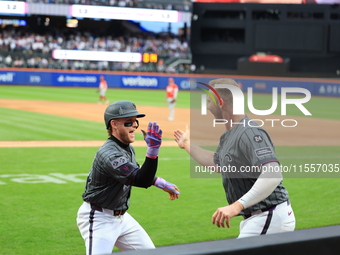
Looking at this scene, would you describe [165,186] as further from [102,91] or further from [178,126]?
[102,91]

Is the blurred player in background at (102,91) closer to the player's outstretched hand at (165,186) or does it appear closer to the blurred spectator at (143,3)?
the blurred spectator at (143,3)

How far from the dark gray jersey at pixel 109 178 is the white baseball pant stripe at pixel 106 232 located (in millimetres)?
111

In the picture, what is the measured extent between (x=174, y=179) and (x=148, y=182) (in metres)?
7.66

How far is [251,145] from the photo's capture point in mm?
4281

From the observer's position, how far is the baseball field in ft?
27.5

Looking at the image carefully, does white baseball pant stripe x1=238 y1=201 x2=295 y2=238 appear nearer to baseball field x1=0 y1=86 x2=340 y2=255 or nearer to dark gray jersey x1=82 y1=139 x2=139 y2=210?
dark gray jersey x1=82 y1=139 x2=139 y2=210

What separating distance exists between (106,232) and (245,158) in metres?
1.61

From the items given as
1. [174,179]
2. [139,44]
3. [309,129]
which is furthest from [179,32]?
[174,179]

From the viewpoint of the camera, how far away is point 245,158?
4398 millimetres

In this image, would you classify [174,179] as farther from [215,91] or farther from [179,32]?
[179,32]

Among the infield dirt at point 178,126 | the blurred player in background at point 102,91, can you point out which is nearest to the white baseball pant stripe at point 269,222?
the infield dirt at point 178,126

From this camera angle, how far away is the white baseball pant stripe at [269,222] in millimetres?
4516

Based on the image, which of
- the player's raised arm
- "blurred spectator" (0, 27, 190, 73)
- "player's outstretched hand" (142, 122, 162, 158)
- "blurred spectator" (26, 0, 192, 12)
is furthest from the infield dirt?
"blurred spectator" (26, 0, 192, 12)

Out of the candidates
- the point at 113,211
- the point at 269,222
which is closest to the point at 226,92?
the point at 269,222
